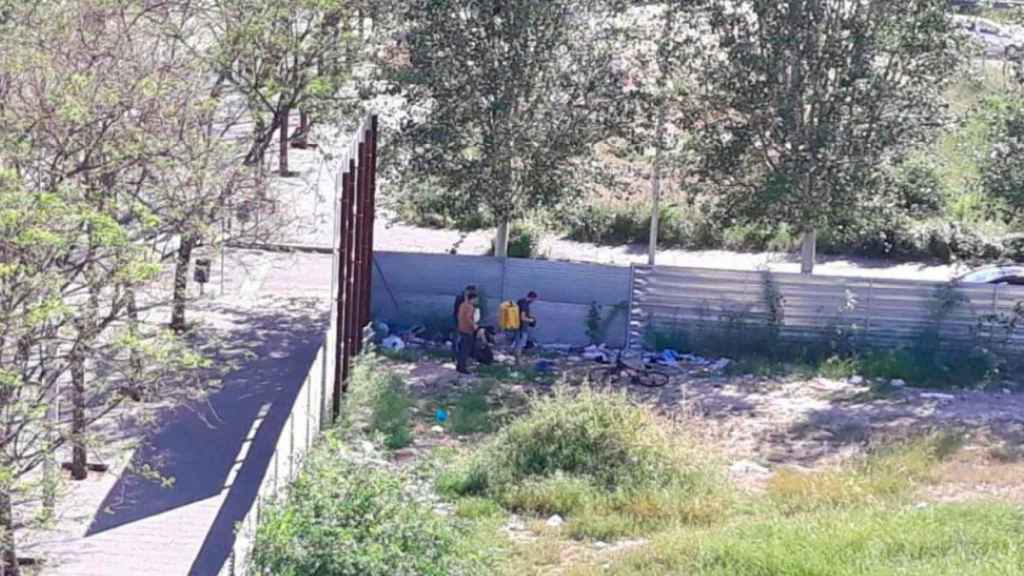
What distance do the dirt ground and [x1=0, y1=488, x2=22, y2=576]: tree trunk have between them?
7498mm

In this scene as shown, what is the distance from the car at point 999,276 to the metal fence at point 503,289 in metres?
5.89

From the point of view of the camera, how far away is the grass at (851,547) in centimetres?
1177

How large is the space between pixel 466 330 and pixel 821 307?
18.3ft

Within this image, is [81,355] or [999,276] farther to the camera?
[999,276]

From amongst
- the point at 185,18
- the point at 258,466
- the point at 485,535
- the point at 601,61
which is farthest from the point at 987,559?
the point at 601,61

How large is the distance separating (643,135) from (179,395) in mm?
9944

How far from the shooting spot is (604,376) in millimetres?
20578

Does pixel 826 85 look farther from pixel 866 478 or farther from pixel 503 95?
pixel 866 478

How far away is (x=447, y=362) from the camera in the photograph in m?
21.6

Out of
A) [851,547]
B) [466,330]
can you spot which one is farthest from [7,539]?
[466,330]

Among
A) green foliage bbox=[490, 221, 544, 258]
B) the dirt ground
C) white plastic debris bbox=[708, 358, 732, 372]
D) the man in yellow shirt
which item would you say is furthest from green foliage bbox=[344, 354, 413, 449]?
green foliage bbox=[490, 221, 544, 258]

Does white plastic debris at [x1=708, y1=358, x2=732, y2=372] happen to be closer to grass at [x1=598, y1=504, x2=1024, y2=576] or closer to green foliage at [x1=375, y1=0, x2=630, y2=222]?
green foliage at [x1=375, y1=0, x2=630, y2=222]

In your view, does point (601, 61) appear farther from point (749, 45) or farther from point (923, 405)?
point (923, 405)

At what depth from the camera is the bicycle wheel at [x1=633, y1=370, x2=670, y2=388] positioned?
2041 centimetres
